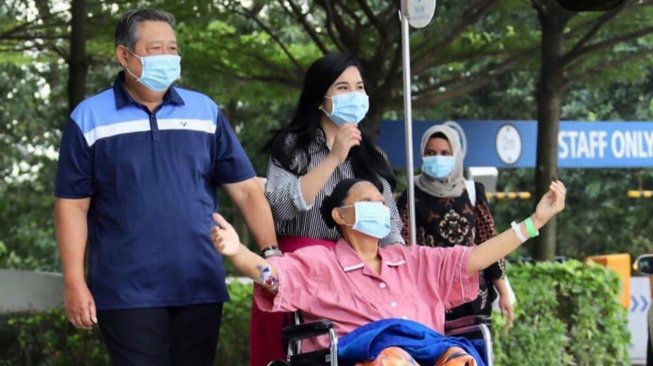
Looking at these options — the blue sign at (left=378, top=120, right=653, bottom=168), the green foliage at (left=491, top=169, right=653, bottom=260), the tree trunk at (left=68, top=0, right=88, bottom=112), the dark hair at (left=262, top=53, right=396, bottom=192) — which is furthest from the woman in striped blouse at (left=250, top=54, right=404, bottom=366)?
the green foliage at (left=491, top=169, right=653, bottom=260)

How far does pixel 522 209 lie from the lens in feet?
86.6

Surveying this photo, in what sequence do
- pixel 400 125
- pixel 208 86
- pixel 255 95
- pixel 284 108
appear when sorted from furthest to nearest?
1. pixel 284 108
2. pixel 255 95
3. pixel 208 86
4. pixel 400 125

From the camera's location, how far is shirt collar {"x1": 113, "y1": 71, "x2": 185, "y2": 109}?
5.10m

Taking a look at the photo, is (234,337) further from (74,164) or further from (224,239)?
(224,239)

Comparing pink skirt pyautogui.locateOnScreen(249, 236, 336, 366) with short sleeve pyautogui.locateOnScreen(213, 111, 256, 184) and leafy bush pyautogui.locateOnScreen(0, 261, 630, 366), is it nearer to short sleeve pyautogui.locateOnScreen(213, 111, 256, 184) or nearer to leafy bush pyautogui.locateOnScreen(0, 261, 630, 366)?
short sleeve pyautogui.locateOnScreen(213, 111, 256, 184)

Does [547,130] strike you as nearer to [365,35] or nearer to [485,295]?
[365,35]

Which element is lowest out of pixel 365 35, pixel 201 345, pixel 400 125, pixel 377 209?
pixel 201 345

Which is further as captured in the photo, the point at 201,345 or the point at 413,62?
the point at 413,62

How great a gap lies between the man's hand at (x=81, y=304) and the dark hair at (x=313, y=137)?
1.33 metres

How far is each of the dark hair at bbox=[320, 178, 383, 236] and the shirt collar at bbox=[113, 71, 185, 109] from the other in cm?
90

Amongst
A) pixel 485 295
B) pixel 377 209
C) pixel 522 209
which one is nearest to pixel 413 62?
pixel 485 295

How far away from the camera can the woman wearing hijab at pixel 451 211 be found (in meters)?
7.31

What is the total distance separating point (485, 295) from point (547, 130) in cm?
543

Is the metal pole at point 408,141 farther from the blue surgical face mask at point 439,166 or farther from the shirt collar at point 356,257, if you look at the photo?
the shirt collar at point 356,257
